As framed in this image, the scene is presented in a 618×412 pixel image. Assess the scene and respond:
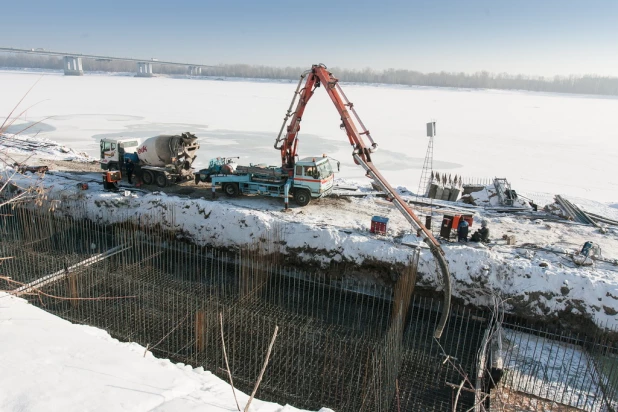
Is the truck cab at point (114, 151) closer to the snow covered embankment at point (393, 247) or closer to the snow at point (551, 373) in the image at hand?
the snow covered embankment at point (393, 247)

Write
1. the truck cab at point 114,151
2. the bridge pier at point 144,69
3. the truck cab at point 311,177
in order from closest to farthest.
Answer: the truck cab at point 311,177 → the truck cab at point 114,151 → the bridge pier at point 144,69

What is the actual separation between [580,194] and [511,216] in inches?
315

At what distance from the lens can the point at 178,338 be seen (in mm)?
9273

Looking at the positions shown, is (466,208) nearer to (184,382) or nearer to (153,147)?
(153,147)

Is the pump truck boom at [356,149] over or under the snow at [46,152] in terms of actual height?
over

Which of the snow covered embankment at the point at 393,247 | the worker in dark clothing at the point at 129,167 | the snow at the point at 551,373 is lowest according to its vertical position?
the snow at the point at 551,373

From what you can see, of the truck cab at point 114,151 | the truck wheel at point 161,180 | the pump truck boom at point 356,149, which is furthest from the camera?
the truck cab at point 114,151

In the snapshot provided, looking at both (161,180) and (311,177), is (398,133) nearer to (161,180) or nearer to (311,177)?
(311,177)

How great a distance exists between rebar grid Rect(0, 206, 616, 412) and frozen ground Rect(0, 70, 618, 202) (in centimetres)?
633

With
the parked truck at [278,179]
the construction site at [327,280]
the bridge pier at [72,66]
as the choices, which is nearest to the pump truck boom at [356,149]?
the construction site at [327,280]

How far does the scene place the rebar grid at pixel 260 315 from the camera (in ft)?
26.5

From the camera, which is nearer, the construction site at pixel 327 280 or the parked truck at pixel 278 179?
the construction site at pixel 327 280

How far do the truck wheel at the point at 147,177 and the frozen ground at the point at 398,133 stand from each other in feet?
12.0

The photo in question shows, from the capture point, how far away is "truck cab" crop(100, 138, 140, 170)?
1817 centimetres
